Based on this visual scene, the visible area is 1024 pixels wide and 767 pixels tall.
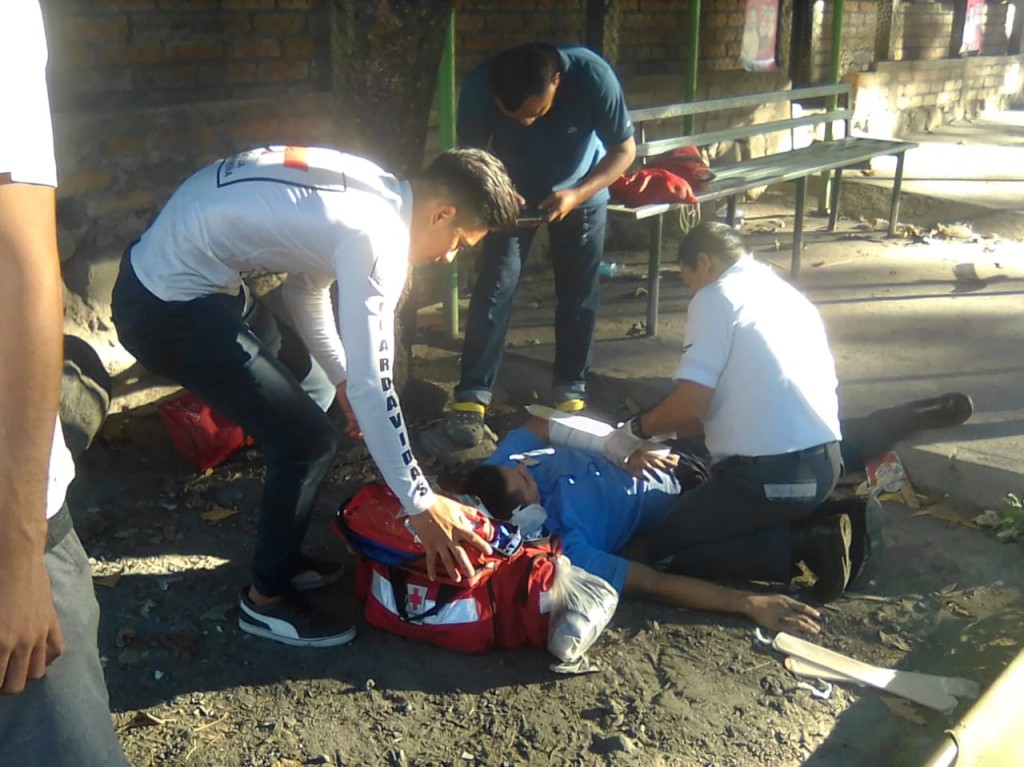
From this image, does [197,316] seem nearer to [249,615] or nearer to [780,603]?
[249,615]

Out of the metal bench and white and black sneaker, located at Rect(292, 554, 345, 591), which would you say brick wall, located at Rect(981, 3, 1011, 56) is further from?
white and black sneaker, located at Rect(292, 554, 345, 591)

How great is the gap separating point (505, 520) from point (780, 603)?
33.5 inches

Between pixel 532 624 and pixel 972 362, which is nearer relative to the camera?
pixel 532 624

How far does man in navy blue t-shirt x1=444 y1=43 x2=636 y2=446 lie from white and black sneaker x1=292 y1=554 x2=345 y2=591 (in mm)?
1039

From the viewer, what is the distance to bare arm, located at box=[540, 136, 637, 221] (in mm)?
4348

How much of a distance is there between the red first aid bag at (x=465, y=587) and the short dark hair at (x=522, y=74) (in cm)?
176

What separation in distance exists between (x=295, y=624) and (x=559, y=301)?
6.72 feet

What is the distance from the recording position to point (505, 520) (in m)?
3.33

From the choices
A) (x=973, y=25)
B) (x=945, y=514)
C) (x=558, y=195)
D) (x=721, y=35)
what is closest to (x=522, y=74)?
(x=558, y=195)

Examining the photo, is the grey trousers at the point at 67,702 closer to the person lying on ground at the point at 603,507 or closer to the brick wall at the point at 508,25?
the person lying on ground at the point at 603,507

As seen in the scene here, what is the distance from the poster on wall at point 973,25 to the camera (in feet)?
44.6

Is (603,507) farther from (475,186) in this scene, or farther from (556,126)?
(556,126)

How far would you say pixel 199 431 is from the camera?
163 inches

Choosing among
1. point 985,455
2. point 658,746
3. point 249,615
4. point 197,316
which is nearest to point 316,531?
point 249,615
